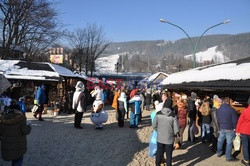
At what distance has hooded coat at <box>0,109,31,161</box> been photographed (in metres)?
5.06

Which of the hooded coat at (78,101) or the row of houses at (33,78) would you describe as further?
the row of houses at (33,78)

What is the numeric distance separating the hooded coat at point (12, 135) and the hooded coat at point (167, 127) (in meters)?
2.94

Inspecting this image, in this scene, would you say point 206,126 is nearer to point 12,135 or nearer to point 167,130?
point 167,130

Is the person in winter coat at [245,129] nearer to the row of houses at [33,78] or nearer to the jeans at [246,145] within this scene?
the jeans at [246,145]

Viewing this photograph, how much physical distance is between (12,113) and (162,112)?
128 inches

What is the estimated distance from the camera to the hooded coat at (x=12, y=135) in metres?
5.06

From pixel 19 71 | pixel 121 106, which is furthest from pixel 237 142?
pixel 19 71

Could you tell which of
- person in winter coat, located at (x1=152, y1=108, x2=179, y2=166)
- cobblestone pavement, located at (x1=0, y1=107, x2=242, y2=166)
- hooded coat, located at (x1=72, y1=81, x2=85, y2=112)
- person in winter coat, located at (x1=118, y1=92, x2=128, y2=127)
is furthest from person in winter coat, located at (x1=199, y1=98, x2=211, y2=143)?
hooded coat, located at (x1=72, y1=81, x2=85, y2=112)

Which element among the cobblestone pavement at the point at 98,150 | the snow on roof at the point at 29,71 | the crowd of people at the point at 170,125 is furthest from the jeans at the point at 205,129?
the snow on roof at the point at 29,71

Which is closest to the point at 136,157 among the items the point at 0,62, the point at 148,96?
the point at 148,96

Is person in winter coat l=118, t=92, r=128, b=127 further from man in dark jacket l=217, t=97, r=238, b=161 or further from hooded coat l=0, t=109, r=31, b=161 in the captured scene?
hooded coat l=0, t=109, r=31, b=161

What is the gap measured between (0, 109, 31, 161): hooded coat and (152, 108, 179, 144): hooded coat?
294cm

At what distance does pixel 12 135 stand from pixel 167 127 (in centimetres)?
330

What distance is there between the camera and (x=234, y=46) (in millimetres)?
199375
